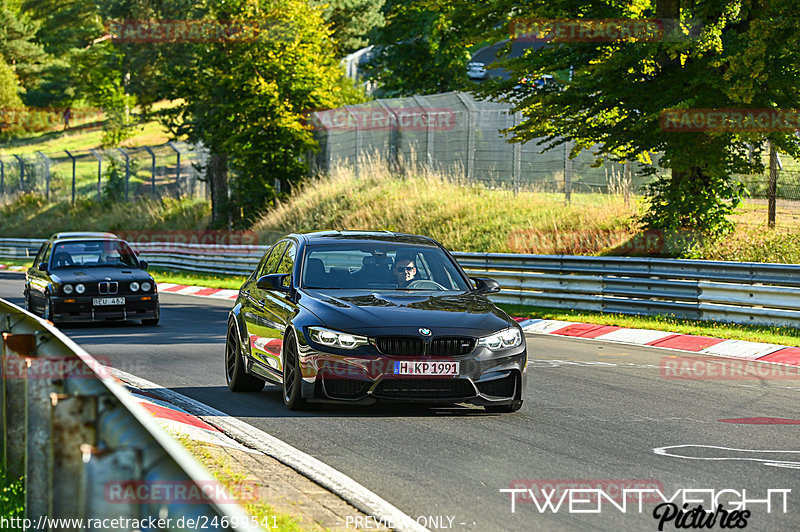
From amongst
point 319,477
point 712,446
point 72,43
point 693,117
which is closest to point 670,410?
point 712,446

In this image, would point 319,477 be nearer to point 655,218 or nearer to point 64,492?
point 64,492

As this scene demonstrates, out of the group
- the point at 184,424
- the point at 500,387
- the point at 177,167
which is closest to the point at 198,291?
the point at 500,387

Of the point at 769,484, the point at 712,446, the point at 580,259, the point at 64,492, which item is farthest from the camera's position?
the point at 580,259

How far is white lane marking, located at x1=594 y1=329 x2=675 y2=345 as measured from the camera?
16250 mm

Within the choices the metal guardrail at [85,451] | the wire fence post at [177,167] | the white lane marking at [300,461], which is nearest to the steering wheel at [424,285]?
the white lane marking at [300,461]

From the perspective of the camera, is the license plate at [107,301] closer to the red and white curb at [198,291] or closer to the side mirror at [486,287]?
the red and white curb at [198,291]

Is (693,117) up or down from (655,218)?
up

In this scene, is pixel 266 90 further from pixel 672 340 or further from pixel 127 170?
pixel 672 340

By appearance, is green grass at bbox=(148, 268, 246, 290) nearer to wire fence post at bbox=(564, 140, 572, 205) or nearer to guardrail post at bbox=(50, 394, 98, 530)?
wire fence post at bbox=(564, 140, 572, 205)

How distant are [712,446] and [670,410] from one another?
1802mm

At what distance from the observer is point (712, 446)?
7.93m

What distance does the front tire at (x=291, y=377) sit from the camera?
30.0 feet

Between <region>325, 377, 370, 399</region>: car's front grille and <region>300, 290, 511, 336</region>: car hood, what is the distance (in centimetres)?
41

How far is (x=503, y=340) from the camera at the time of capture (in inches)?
356
